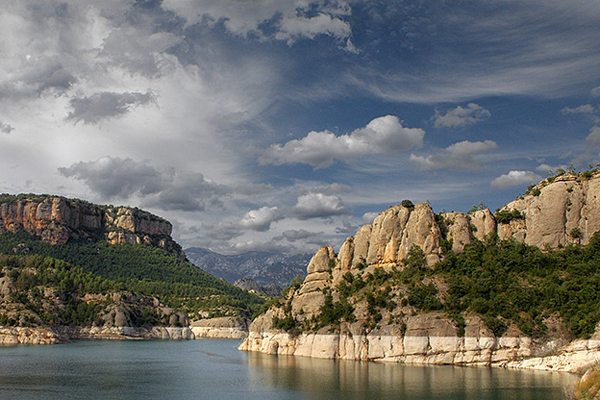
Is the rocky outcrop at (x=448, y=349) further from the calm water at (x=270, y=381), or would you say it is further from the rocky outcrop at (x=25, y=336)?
the rocky outcrop at (x=25, y=336)

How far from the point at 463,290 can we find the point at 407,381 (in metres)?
28.6

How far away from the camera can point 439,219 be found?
113938mm

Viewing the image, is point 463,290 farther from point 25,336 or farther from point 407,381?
point 25,336

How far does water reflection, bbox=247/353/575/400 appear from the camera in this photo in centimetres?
6281

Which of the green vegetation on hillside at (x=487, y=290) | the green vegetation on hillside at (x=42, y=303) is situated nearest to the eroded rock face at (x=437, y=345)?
the green vegetation on hillside at (x=487, y=290)

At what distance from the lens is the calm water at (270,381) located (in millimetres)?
63875

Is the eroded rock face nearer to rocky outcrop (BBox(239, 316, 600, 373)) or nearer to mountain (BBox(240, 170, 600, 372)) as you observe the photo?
rocky outcrop (BBox(239, 316, 600, 373))

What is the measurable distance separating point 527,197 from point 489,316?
1226 inches

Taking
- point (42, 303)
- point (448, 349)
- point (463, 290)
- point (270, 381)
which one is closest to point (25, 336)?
point (42, 303)

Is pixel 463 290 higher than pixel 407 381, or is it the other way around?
pixel 463 290

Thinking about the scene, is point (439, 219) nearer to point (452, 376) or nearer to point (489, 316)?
point (489, 316)

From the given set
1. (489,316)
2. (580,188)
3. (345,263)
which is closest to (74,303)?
Result: (345,263)

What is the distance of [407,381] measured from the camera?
7212 cm

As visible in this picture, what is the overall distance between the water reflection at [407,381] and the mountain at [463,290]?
5.08 m
